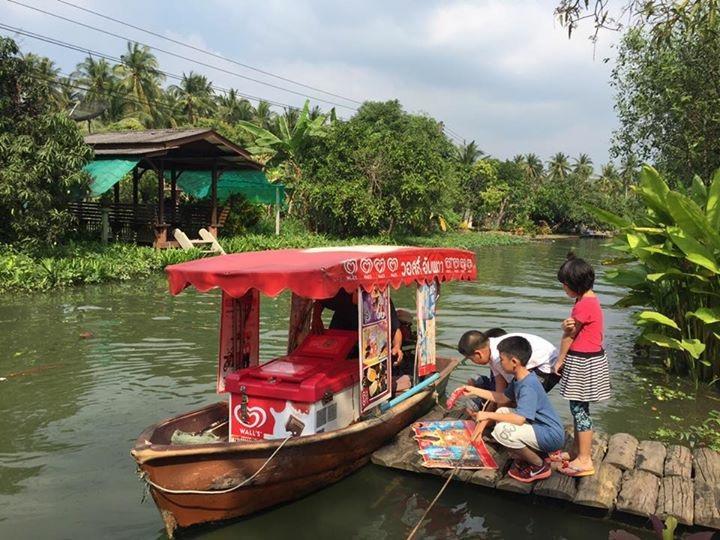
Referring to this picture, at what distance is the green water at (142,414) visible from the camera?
4.68 meters

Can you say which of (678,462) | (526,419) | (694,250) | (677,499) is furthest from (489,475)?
(694,250)

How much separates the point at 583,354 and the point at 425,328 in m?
1.91

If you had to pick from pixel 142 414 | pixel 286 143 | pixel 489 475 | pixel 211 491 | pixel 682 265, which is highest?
pixel 286 143

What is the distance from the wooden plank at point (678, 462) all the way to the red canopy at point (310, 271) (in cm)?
265

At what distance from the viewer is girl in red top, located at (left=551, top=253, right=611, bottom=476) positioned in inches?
191

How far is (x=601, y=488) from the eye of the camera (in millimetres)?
4801

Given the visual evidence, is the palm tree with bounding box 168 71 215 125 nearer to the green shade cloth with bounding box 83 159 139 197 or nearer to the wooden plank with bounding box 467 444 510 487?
the green shade cloth with bounding box 83 159 139 197

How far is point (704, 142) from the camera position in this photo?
12.3m

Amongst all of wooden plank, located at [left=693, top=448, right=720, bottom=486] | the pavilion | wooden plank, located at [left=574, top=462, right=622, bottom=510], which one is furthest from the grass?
wooden plank, located at [left=693, top=448, right=720, bottom=486]

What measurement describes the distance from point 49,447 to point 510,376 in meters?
4.53

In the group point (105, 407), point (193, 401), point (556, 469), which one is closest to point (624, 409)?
point (556, 469)

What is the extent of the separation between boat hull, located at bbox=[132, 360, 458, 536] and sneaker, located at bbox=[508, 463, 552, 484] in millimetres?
1214

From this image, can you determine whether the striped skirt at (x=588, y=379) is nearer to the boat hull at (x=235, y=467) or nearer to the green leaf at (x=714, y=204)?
the boat hull at (x=235, y=467)

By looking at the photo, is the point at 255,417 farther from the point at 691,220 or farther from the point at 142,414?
the point at 691,220
